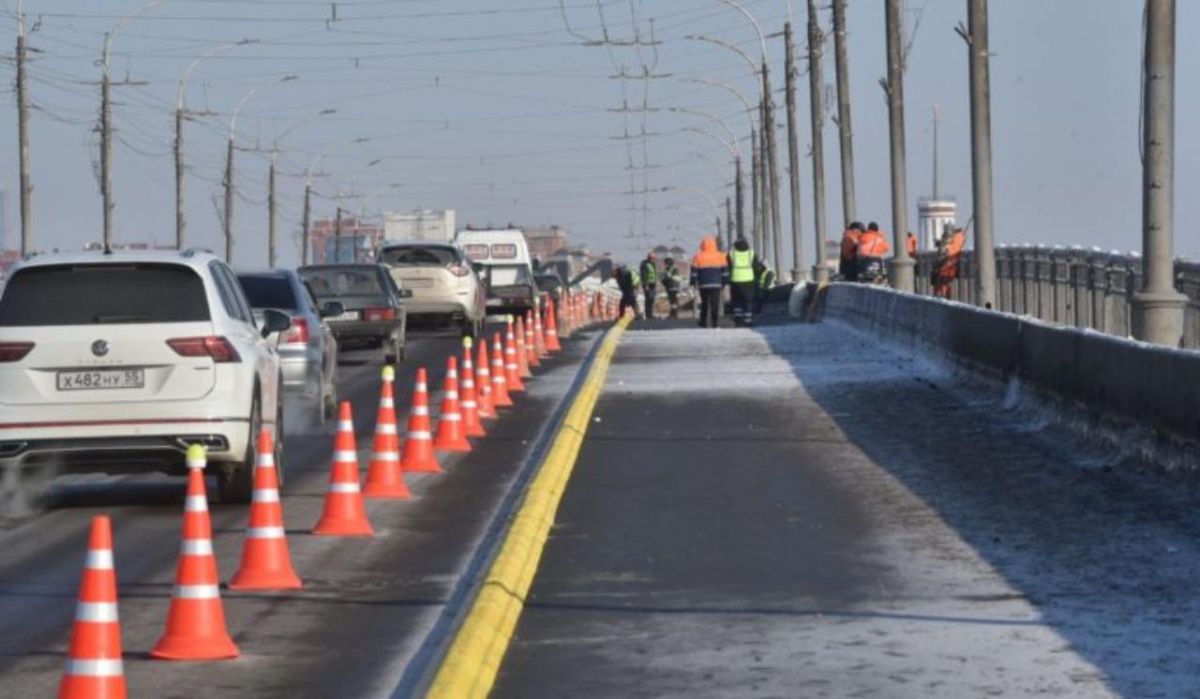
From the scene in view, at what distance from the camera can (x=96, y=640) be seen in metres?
8.27

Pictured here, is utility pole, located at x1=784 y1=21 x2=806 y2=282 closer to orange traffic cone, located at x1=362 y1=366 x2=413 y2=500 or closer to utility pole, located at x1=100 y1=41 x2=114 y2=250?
utility pole, located at x1=100 y1=41 x2=114 y2=250

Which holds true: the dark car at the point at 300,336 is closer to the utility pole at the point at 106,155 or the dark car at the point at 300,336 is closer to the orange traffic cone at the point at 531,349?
the orange traffic cone at the point at 531,349

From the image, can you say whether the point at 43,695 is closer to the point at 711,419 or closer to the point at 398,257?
the point at 711,419

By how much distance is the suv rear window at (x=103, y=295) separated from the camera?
16.2 m

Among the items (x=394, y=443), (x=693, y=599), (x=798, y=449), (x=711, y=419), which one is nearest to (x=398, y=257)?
(x=711, y=419)

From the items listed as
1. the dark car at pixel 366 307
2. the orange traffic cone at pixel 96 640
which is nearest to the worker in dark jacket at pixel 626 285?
the dark car at pixel 366 307

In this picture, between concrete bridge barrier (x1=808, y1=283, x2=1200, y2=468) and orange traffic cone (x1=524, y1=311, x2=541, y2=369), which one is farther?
orange traffic cone (x1=524, y1=311, x2=541, y2=369)

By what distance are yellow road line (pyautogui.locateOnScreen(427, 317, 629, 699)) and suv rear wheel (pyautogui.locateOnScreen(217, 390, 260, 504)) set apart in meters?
1.77

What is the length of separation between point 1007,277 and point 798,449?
20.4 m

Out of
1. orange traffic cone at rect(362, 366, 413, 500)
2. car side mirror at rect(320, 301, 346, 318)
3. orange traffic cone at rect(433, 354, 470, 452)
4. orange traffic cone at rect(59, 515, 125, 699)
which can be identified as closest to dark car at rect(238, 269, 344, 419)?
car side mirror at rect(320, 301, 346, 318)

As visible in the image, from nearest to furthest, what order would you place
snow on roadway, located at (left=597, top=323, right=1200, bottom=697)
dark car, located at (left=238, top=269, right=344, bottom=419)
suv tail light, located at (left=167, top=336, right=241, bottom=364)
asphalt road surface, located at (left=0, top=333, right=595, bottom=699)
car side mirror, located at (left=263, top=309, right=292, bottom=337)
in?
snow on roadway, located at (left=597, top=323, right=1200, bottom=697) < asphalt road surface, located at (left=0, top=333, right=595, bottom=699) < suv tail light, located at (left=167, top=336, right=241, bottom=364) < car side mirror, located at (left=263, top=309, right=292, bottom=337) < dark car, located at (left=238, top=269, right=344, bottom=419)

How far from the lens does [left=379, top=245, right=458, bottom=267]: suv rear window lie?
148 feet

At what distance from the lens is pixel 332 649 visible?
34.9 ft

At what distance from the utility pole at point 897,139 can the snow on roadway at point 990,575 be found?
20.0 metres
